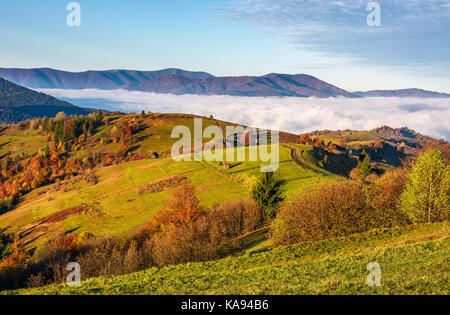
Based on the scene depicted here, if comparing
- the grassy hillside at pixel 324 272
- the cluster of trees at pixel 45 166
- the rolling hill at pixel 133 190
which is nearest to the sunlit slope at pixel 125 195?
the rolling hill at pixel 133 190

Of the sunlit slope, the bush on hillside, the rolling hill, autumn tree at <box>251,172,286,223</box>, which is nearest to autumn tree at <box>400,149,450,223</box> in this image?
the bush on hillside

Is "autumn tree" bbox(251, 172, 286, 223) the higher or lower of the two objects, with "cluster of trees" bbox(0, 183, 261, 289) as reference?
higher

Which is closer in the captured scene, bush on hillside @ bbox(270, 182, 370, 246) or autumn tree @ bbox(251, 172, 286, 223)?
bush on hillside @ bbox(270, 182, 370, 246)

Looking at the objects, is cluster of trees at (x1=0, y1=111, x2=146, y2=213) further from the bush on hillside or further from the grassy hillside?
the grassy hillside

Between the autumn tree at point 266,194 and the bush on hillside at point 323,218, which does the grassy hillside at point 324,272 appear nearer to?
the bush on hillside at point 323,218

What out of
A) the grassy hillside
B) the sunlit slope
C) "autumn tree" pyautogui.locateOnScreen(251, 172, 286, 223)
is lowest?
the sunlit slope

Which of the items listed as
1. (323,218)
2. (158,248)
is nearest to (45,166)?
(158,248)
